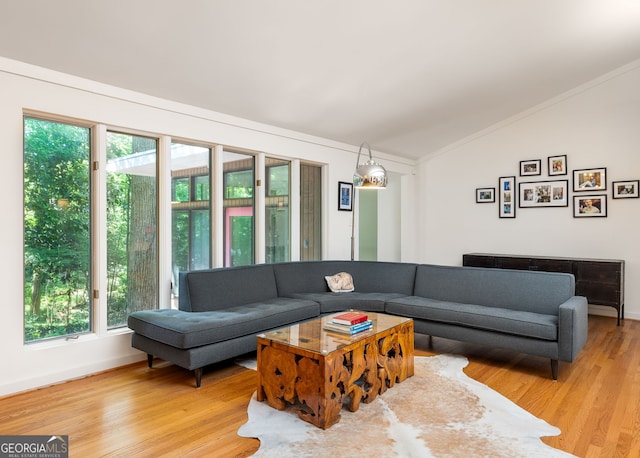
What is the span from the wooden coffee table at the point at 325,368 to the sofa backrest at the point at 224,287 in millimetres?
1096

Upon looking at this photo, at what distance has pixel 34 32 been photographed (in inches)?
104

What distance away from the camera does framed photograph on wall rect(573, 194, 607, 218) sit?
17.6ft

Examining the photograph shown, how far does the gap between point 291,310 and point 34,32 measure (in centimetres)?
287

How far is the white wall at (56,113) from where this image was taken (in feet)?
9.27

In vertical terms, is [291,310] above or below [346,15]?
below

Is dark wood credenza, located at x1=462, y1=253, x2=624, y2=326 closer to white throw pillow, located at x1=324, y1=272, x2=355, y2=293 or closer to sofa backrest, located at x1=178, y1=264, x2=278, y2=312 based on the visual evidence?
white throw pillow, located at x1=324, y1=272, x2=355, y2=293

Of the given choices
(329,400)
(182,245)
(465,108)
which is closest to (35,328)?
(182,245)

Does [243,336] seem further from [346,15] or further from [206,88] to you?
[346,15]

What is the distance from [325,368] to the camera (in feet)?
7.51

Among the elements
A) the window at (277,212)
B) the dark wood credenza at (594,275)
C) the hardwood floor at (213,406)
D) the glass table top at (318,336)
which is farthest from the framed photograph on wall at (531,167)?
the glass table top at (318,336)

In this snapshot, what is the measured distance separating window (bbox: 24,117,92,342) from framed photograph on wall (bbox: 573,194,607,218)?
6.08 m

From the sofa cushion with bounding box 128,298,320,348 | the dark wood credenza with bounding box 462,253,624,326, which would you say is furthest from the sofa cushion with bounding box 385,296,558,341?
the dark wood credenza with bounding box 462,253,624,326

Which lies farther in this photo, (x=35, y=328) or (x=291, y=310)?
(x=291, y=310)

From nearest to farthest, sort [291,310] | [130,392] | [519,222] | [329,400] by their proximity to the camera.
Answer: [329,400] → [130,392] → [291,310] → [519,222]
